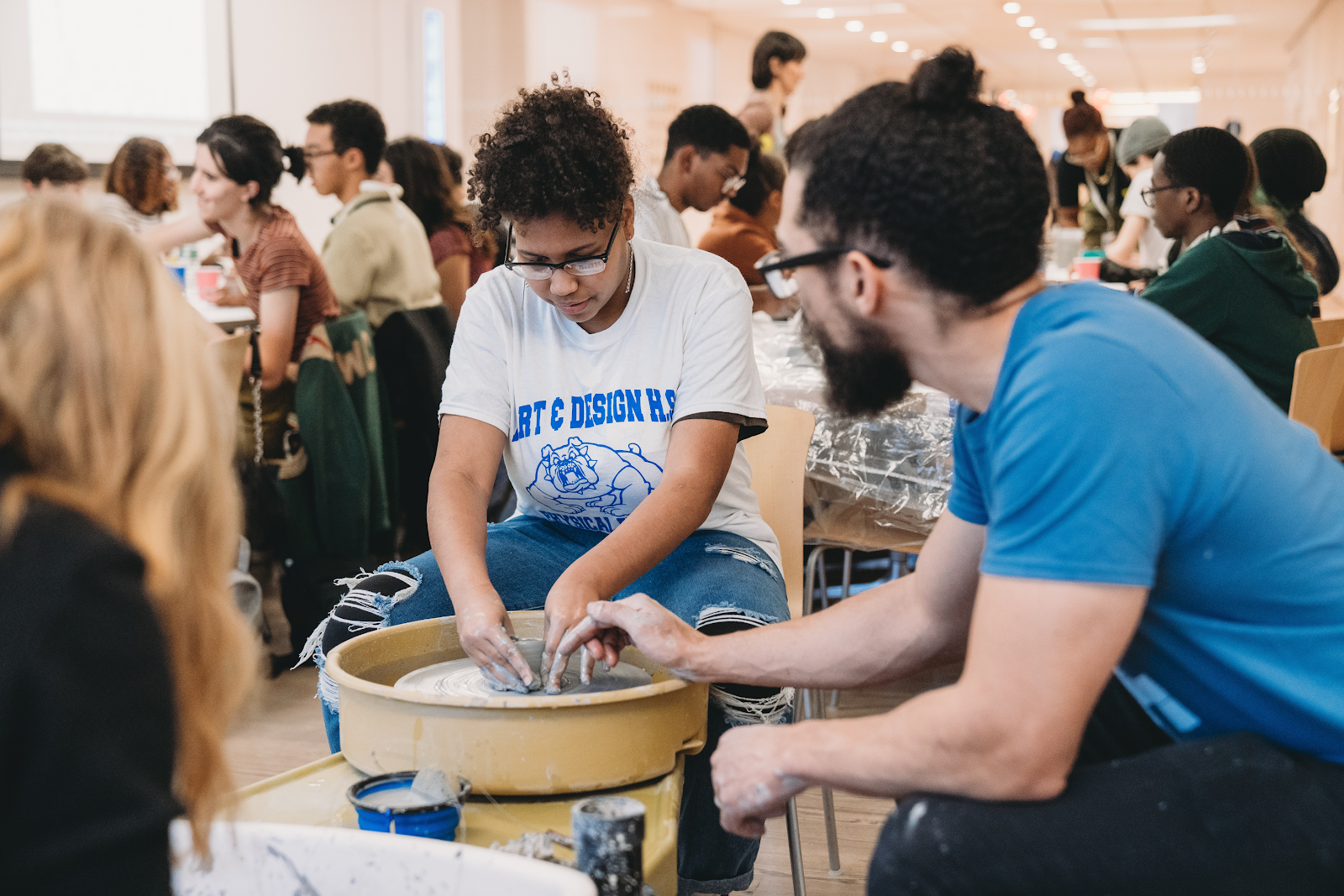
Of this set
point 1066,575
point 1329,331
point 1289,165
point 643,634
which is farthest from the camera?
point 1289,165

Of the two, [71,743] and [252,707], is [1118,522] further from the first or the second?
[252,707]

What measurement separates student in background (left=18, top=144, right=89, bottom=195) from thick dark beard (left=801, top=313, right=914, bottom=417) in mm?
3852

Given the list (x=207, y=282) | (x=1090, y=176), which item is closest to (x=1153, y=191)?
(x=1090, y=176)

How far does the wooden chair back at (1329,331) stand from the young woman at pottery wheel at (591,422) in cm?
204

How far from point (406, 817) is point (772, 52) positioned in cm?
402

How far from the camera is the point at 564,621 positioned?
1.21m

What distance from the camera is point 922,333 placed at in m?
0.99

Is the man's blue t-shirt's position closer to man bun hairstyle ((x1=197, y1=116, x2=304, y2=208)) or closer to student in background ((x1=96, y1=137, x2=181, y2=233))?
man bun hairstyle ((x1=197, y1=116, x2=304, y2=208))

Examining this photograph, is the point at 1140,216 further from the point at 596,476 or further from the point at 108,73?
the point at 108,73

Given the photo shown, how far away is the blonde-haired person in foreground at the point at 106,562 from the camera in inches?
22.4

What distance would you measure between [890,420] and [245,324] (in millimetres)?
2132

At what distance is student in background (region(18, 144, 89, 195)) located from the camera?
161 inches

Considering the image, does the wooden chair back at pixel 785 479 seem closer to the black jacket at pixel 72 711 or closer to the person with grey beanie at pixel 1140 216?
the black jacket at pixel 72 711

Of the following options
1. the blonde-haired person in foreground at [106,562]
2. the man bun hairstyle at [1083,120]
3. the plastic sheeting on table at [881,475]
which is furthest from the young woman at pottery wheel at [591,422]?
the man bun hairstyle at [1083,120]
